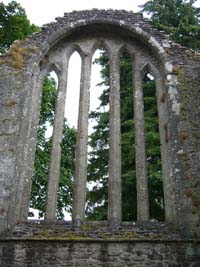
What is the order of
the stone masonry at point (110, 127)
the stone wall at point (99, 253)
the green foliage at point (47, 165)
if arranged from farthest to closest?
the green foliage at point (47, 165) → the stone masonry at point (110, 127) → the stone wall at point (99, 253)

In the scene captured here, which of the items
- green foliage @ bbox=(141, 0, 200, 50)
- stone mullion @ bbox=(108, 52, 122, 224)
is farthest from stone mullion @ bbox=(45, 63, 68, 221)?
green foliage @ bbox=(141, 0, 200, 50)

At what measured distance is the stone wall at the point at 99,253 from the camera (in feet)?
19.3

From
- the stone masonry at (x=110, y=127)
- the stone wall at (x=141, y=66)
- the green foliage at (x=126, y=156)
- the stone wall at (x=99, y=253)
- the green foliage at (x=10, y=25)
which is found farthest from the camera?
the green foliage at (x=10, y=25)

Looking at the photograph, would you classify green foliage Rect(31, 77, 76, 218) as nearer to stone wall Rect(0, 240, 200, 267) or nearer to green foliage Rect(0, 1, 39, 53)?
green foliage Rect(0, 1, 39, 53)

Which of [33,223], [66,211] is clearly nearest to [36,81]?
[33,223]

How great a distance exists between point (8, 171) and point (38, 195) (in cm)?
450

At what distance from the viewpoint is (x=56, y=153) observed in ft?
23.1

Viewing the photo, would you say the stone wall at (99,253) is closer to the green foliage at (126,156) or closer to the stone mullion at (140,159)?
the stone mullion at (140,159)

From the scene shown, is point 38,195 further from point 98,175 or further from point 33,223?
point 33,223

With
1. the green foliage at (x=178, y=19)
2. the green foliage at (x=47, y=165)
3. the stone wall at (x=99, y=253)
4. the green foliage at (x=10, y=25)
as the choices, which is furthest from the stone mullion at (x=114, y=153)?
the green foliage at (x=10, y=25)

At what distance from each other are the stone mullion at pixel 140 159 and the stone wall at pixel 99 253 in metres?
0.66

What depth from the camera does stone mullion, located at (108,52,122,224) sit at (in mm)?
6586

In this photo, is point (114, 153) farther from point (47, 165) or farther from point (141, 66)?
point (47, 165)

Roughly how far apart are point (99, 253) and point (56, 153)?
205cm
